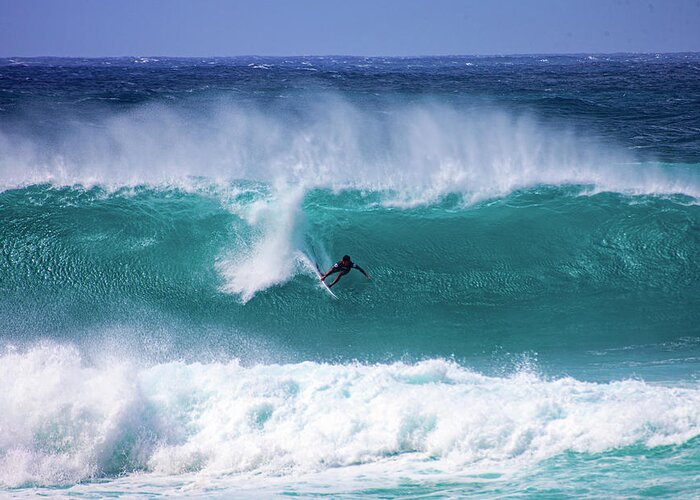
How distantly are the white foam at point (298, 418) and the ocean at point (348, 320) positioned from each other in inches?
1.0

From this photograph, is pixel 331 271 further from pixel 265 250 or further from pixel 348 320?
pixel 265 250

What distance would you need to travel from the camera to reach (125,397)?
8.06 metres

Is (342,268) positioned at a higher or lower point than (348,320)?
higher

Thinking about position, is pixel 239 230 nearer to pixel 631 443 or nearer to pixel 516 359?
pixel 516 359

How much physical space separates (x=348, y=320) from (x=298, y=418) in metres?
2.82

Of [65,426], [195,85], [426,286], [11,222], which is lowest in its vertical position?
[65,426]

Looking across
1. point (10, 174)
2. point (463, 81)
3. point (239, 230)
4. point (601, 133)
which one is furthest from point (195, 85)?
point (239, 230)

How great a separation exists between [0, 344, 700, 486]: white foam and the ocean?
0.03 m

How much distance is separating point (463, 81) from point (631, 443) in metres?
39.2

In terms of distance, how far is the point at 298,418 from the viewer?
7.84 meters

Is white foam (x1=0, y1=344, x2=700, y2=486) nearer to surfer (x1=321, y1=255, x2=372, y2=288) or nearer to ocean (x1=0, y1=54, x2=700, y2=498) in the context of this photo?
ocean (x1=0, y1=54, x2=700, y2=498)

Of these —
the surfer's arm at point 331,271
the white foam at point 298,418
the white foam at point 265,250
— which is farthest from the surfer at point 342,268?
the white foam at point 298,418

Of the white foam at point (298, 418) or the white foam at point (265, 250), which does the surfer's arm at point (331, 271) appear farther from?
the white foam at point (298, 418)

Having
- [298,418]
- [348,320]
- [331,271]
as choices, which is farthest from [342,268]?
[298,418]
